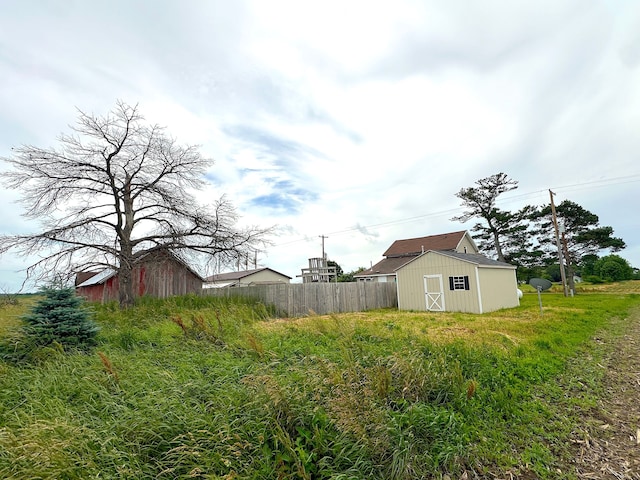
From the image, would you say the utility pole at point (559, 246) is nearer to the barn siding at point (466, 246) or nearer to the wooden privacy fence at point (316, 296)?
the barn siding at point (466, 246)

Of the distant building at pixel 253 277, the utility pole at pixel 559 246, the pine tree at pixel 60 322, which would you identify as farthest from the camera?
the distant building at pixel 253 277

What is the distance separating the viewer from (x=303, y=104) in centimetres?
879

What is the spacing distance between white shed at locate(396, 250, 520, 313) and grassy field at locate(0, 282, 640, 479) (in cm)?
859

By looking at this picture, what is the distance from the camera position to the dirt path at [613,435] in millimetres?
2428

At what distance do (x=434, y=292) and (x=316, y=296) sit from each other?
576cm

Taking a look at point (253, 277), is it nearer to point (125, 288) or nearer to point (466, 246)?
point (125, 288)

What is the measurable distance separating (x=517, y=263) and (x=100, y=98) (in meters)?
28.9

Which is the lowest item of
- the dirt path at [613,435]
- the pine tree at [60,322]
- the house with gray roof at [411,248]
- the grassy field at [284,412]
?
the dirt path at [613,435]

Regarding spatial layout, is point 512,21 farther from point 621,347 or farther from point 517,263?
point 517,263

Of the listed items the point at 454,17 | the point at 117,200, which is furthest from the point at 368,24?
the point at 117,200

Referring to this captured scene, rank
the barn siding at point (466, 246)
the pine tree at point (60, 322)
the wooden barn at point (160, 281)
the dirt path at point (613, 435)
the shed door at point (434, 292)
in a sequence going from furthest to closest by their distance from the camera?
the barn siding at point (466, 246), the shed door at point (434, 292), the wooden barn at point (160, 281), the pine tree at point (60, 322), the dirt path at point (613, 435)

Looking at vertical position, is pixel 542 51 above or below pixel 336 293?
above

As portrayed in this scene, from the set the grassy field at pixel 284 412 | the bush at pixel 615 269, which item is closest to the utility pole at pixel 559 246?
the bush at pixel 615 269

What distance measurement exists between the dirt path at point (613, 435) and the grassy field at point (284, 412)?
14 centimetres
